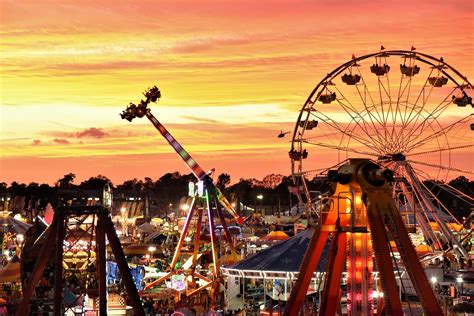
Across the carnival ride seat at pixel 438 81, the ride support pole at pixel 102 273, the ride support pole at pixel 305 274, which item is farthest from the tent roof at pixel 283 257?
the ride support pole at pixel 305 274

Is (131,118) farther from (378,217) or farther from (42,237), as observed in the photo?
(378,217)

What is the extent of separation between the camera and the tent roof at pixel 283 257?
3266 cm

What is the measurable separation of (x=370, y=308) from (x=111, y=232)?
804 centimetres

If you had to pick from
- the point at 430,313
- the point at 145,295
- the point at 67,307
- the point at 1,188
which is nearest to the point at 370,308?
the point at 430,313

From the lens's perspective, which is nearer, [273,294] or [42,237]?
[42,237]

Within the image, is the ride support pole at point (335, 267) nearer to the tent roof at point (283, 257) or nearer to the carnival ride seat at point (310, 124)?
the tent roof at point (283, 257)

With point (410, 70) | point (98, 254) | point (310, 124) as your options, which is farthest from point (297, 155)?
point (98, 254)

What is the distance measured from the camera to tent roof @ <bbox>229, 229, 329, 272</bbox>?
32656mm

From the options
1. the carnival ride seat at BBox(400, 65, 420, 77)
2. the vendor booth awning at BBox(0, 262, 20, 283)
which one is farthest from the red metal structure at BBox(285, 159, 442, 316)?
the carnival ride seat at BBox(400, 65, 420, 77)

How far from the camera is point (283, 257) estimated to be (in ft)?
110

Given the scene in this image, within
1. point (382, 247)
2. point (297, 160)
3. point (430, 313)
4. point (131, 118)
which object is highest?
point (131, 118)

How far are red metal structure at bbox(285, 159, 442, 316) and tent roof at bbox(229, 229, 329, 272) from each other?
11.0 metres

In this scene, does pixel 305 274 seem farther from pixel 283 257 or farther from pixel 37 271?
pixel 283 257

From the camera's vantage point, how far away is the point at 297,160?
132 ft
